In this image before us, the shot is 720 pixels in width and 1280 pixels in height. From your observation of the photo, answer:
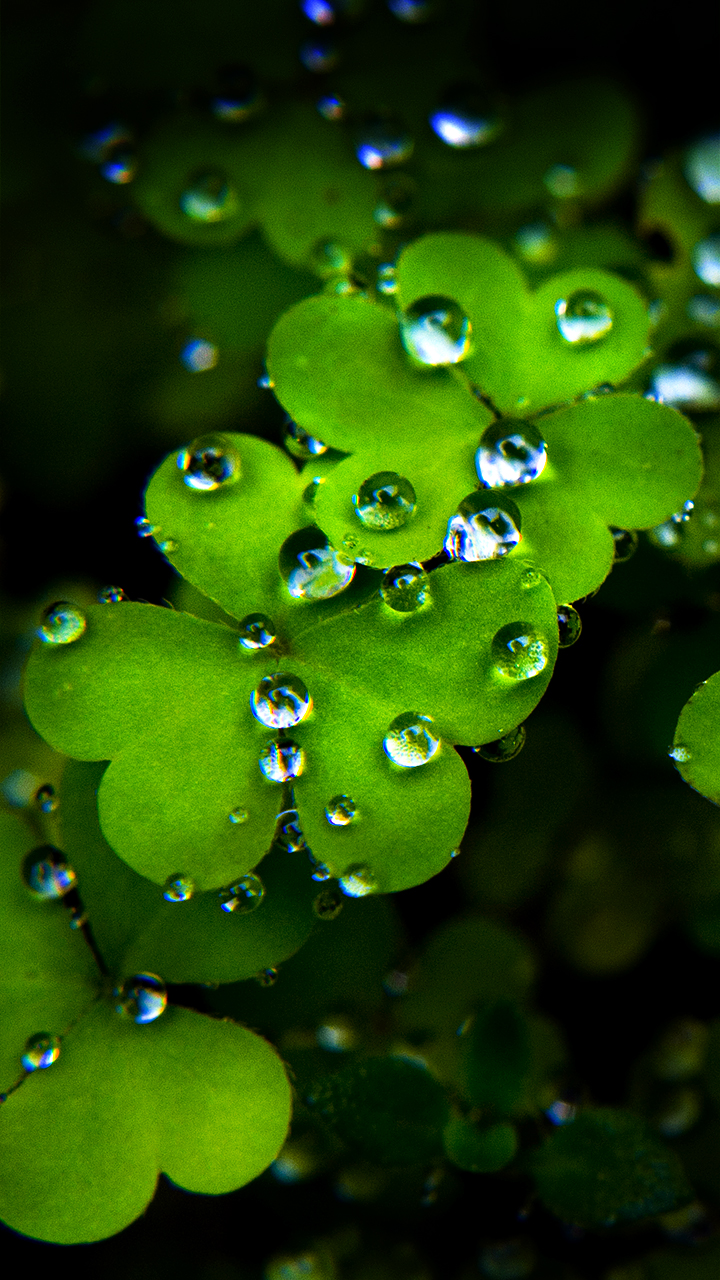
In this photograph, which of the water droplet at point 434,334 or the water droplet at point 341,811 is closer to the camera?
the water droplet at point 341,811

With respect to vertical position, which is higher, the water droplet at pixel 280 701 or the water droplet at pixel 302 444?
the water droplet at pixel 302 444

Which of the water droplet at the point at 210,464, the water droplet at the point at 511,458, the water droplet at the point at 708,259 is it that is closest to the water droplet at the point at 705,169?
the water droplet at the point at 708,259

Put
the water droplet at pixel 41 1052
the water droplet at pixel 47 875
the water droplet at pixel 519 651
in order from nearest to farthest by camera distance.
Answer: the water droplet at pixel 519 651 → the water droplet at pixel 41 1052 → the water droplet at pixel 47 875

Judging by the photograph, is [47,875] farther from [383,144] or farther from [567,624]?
[383,144]

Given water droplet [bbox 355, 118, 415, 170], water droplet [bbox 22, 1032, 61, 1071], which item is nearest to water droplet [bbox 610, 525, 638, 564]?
water droplet [bbox 22, 1032, 61, 1071]

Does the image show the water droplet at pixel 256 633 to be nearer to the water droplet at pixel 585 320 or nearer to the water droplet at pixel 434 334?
the water droplet at pixel 434 334

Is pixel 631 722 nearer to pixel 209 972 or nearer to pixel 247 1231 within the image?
pixel 209 972
